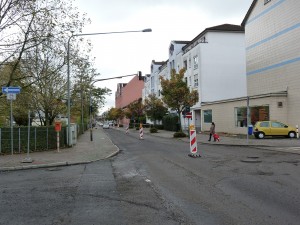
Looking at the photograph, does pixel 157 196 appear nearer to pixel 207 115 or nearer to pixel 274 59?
pixel 274 59

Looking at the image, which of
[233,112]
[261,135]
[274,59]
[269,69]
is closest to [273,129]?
[261,135]

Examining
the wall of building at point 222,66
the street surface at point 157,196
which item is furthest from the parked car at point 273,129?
the wall of building at point 222,66

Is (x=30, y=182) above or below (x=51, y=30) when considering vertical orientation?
below

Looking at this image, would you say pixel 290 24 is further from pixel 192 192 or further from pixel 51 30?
pixel 192 192

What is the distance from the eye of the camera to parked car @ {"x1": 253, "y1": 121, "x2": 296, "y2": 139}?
1145 inches

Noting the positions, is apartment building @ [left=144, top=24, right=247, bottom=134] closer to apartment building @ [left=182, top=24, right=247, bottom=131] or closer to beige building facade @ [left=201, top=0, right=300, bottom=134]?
apartment building @ [left=182, top=24, right=247, bottom=131]

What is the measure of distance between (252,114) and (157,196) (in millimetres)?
27964

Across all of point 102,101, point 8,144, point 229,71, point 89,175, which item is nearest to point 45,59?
point 8,144

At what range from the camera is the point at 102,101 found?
71.4 m

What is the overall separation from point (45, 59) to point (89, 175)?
16654 millimetres

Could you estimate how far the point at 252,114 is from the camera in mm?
34219

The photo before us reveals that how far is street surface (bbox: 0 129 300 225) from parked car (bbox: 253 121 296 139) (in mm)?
17122

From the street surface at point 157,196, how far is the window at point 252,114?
20.3 meters

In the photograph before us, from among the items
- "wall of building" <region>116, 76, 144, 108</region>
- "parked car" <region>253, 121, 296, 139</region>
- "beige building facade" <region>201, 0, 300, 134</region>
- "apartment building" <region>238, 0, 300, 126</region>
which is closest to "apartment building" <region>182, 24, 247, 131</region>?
"beige building facade" <region>201, 0, 300, 134</region>
